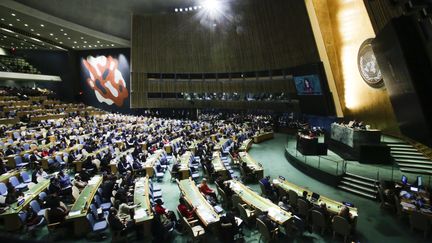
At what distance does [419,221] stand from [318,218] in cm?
280

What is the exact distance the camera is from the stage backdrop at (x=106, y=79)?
117ft

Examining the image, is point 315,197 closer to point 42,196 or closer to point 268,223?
point 268,223

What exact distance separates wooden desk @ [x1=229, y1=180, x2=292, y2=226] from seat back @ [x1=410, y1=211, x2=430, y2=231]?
354cm

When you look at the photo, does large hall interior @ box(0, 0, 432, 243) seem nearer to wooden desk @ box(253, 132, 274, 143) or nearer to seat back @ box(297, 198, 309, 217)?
seat back @ box(297, 198, 309, 217)

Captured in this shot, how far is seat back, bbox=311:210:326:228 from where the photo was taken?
24.3ft

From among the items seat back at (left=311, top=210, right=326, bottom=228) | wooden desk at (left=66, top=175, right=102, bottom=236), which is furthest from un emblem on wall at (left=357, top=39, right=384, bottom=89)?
wooden desk at (left=66, top=175, right=102, bottom=236)

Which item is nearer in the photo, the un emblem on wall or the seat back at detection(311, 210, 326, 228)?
the seat back at detection(311, 210, 326, 228)

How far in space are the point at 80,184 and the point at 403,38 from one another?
1147 cm

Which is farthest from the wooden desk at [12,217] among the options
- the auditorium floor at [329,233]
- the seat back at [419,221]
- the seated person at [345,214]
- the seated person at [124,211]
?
the seat back at [419,221]

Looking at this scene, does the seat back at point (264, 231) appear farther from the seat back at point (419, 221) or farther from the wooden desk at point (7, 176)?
the wooden desk at point (7, 176)

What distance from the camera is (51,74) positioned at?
3816 centimetres

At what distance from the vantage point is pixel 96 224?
23.5 feet

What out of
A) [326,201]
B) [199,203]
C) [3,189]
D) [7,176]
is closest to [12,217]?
[3,189]

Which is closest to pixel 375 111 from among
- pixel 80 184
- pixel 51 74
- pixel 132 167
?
pixel 132 167
